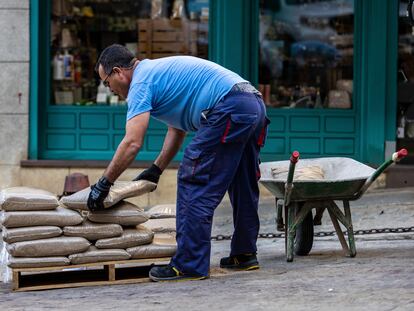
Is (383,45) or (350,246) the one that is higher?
(383,45)

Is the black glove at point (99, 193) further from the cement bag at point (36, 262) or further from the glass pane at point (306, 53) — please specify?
the glass pane at point (306, 53)

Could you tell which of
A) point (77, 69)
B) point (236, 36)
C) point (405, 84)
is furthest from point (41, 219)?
point (405, 84)

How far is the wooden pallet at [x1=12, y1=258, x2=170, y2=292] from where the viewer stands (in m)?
7.36

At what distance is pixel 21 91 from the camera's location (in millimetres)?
12703

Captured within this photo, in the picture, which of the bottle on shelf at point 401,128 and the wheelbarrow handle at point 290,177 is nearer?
the wheelbarrow handle at point 290,177

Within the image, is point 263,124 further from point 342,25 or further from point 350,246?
point 342,25

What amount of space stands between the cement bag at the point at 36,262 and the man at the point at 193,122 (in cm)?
44

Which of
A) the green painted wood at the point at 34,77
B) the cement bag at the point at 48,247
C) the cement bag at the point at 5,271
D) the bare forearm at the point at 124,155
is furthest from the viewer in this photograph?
the green painted wood at the point at 34,77

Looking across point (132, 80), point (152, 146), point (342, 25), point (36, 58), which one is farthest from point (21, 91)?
point (132, 80)

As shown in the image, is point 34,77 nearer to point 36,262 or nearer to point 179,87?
point 179,87

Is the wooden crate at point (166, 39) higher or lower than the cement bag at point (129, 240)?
higher

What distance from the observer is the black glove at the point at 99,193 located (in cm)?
727

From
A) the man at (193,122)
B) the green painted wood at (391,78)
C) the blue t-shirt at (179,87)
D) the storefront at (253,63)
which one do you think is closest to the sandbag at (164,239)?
the man at (193,122)

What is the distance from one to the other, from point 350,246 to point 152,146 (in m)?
5.00
